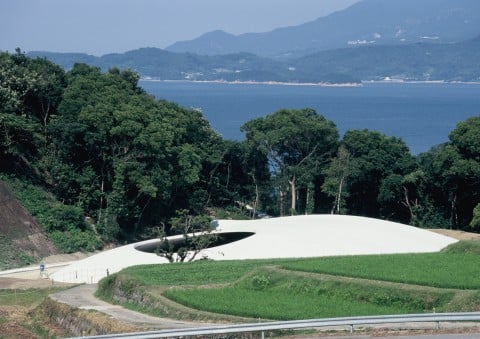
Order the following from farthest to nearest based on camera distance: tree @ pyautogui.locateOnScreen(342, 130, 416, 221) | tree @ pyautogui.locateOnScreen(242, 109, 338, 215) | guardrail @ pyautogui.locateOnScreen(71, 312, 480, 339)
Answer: tree @ pyautogui.locateOnScreen(242, 109, 338, 215)
tree @ pyautogui.locateOnScreen(342, 130, 416, 221)
guardrail @ pyautogui.locateOnScreen(71, 312, 480, 339)

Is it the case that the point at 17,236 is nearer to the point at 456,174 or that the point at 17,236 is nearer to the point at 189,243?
the point at 189,243

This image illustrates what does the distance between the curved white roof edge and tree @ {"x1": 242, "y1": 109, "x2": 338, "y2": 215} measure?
19.5 meters

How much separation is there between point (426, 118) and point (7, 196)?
141 m

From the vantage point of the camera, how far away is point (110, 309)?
97.2 feet

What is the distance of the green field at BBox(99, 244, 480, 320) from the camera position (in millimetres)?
26844

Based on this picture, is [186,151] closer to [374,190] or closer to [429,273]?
[374,190]

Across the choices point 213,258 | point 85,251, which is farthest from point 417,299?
point 85,251

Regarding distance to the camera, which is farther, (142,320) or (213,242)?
(213,242)

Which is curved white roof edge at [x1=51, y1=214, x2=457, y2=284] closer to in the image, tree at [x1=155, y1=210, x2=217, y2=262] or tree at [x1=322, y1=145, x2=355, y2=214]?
tree at [x1=155, y1=210, x2=217, y2=262]

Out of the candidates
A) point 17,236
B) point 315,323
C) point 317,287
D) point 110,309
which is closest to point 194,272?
point 110,309

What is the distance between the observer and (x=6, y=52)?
69000 mm

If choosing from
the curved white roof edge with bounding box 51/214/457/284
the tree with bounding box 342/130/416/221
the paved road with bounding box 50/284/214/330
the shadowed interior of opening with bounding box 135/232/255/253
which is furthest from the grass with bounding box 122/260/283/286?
the tree with bounding box 342/130/416/221

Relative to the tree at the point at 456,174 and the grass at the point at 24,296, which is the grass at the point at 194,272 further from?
the tree at the point at 456,174

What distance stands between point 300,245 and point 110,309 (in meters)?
16.7
